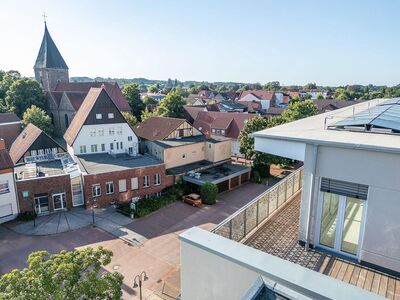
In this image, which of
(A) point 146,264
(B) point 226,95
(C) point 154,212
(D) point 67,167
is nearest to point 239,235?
(A) point 146,264

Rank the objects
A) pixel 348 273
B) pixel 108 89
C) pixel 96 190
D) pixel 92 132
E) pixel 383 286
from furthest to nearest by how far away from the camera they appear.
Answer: pixel 108 89
pixel 92 132
pixel 96 190
pixel 348 273
pixel 383 286

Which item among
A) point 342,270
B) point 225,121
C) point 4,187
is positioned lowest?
point 4,187

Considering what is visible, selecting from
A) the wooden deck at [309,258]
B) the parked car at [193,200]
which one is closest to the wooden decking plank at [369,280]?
the wooden deck at [309,258]

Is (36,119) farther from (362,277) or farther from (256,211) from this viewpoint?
(362,277)

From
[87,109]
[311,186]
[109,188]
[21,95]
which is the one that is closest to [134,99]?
[21,95]

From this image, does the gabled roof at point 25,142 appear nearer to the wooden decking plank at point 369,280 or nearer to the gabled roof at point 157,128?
the gabled roof at point 157,128

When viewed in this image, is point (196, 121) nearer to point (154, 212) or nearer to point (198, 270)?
point (154, 212)
